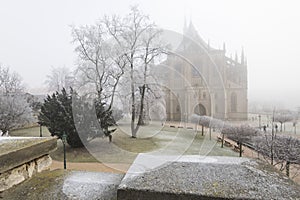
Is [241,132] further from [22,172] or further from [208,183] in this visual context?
[22,172]

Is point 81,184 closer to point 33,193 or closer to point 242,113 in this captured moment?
point 33,193

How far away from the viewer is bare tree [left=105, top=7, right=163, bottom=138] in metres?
11.4

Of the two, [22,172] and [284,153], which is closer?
[22,172]

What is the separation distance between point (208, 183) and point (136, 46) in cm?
1131

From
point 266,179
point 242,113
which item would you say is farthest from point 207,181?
point 242,113

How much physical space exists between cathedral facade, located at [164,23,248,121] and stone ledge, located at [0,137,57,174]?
10.6 ft

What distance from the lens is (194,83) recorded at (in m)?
7.24

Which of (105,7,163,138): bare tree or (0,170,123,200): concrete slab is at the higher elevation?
(105,7,163,138): bare tree

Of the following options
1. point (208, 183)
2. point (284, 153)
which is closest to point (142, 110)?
point (284, 153)

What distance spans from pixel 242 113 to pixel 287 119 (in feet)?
17.0

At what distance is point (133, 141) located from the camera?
1186 cm

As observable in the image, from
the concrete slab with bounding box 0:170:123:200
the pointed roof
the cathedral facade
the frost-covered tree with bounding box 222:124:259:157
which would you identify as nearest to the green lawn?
the cathedral facade

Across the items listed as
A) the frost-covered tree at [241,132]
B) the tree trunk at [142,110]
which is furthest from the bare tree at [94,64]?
the frost-covered tree at [241,132]

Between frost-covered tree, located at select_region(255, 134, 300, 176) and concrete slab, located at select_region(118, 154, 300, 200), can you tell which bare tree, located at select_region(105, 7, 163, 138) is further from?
concrete slab, located at select_region(118, 154, 300, 200)
